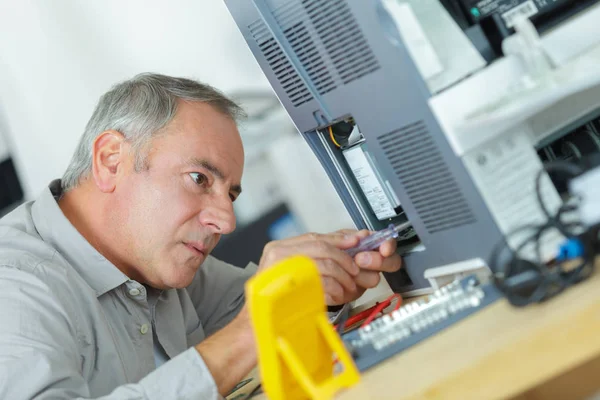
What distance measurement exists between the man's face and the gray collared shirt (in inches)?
→ 3.5

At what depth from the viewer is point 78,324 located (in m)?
1.20

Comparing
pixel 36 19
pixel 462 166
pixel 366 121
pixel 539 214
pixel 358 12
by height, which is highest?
pixel 36 19

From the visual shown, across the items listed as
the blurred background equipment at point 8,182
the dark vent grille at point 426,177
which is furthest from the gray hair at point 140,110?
the blurred background equipment at point 8,182

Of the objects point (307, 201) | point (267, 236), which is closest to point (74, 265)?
point (267, 236)

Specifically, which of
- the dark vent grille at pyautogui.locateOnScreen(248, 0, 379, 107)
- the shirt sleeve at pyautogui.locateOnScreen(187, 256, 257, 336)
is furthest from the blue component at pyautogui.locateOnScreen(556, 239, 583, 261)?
the shirt sleeve at pyautogui.locateOnScreen(187, 256, 257, 336)

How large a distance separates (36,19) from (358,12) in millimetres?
2181

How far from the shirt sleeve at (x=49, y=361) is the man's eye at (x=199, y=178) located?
0.35 metres

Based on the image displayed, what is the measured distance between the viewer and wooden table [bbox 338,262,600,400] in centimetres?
59

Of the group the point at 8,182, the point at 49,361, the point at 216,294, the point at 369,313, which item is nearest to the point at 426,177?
the point at 369,313

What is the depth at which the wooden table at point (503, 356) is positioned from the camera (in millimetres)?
591

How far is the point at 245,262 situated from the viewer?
2643 mm

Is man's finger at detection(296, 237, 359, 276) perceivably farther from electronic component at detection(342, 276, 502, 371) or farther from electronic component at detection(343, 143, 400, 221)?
electronic component at detection(342, 276, 502, 371)

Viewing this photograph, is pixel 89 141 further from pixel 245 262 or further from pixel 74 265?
pixel 245 262

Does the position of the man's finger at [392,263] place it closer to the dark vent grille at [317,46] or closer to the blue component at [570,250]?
the dark vent grille at [317,46]
